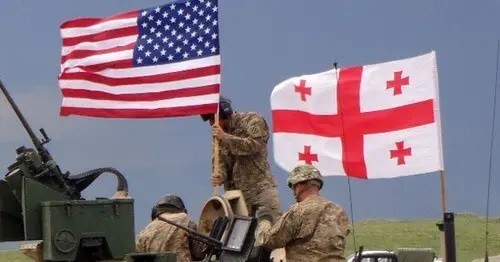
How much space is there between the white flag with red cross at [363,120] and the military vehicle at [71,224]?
340cm

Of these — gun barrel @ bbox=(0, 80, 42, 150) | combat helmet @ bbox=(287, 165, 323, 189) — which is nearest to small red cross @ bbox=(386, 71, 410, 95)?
combat helmet @ bbox=(287, 165, 323, 189)

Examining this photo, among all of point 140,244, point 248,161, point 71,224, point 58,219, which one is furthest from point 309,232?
point 248,161

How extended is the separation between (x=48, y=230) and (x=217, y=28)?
4.98 metres

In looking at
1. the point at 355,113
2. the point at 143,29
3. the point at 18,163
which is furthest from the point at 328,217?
the point at 143,29

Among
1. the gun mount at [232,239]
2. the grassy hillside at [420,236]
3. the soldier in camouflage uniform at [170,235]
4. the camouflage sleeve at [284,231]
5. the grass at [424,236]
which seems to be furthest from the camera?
the grassy hillside at [420,236]

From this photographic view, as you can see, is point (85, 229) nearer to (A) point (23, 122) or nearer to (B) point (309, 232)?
(B) point (309, 232)

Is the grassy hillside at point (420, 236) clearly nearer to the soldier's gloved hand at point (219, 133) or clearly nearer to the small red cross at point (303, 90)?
the small red cross at point (303, 90)

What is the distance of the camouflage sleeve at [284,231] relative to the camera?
1169 cm

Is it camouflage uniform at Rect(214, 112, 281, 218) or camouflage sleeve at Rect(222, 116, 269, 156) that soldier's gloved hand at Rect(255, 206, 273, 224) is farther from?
camouflage sleeve at Rect(222, 116, 269, 156)

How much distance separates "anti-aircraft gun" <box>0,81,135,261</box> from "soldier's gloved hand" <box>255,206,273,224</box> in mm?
2407

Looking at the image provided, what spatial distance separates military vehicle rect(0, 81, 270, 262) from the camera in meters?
10.9

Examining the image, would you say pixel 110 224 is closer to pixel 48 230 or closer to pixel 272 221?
pixel 48 230

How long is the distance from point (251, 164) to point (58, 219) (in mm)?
3572

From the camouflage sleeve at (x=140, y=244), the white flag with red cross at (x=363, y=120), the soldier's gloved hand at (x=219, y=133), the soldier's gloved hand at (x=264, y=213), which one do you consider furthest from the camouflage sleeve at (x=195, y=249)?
the white flag with red cross at (x=363, y=120)
